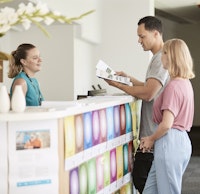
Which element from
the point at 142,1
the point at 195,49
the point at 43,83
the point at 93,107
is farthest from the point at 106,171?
the point at 195,49

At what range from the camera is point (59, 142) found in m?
2.75

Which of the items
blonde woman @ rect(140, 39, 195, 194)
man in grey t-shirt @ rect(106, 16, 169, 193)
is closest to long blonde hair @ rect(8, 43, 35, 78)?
man in grey t-shirt @ rect(106, 16, 169, 193)

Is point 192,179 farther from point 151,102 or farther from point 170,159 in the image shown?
point 170,159

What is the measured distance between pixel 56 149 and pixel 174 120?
3.07 ft

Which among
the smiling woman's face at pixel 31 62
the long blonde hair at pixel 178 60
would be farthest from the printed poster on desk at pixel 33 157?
the smiling woman's face at pixel 31 62

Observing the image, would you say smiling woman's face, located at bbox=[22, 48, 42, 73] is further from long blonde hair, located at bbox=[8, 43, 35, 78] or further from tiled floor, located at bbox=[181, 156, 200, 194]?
tiled floor, located at bbox=[181, 156, 200, 194]

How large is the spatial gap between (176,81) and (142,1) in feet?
14.9

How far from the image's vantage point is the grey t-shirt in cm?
365

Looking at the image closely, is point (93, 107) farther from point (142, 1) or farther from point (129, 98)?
point (142, 1)

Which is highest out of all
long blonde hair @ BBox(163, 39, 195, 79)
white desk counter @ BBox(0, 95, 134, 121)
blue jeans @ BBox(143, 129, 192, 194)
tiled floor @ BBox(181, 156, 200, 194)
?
long blonde hair @ BBox(163, 39, 195, 79)

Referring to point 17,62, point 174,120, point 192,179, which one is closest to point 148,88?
point 174,120

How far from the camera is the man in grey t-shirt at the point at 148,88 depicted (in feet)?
12.0

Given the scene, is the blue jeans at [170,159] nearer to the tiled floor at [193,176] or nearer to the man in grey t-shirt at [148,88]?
the man in grey t-shirt at [148,88]

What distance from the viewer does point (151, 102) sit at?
3.75 metres
